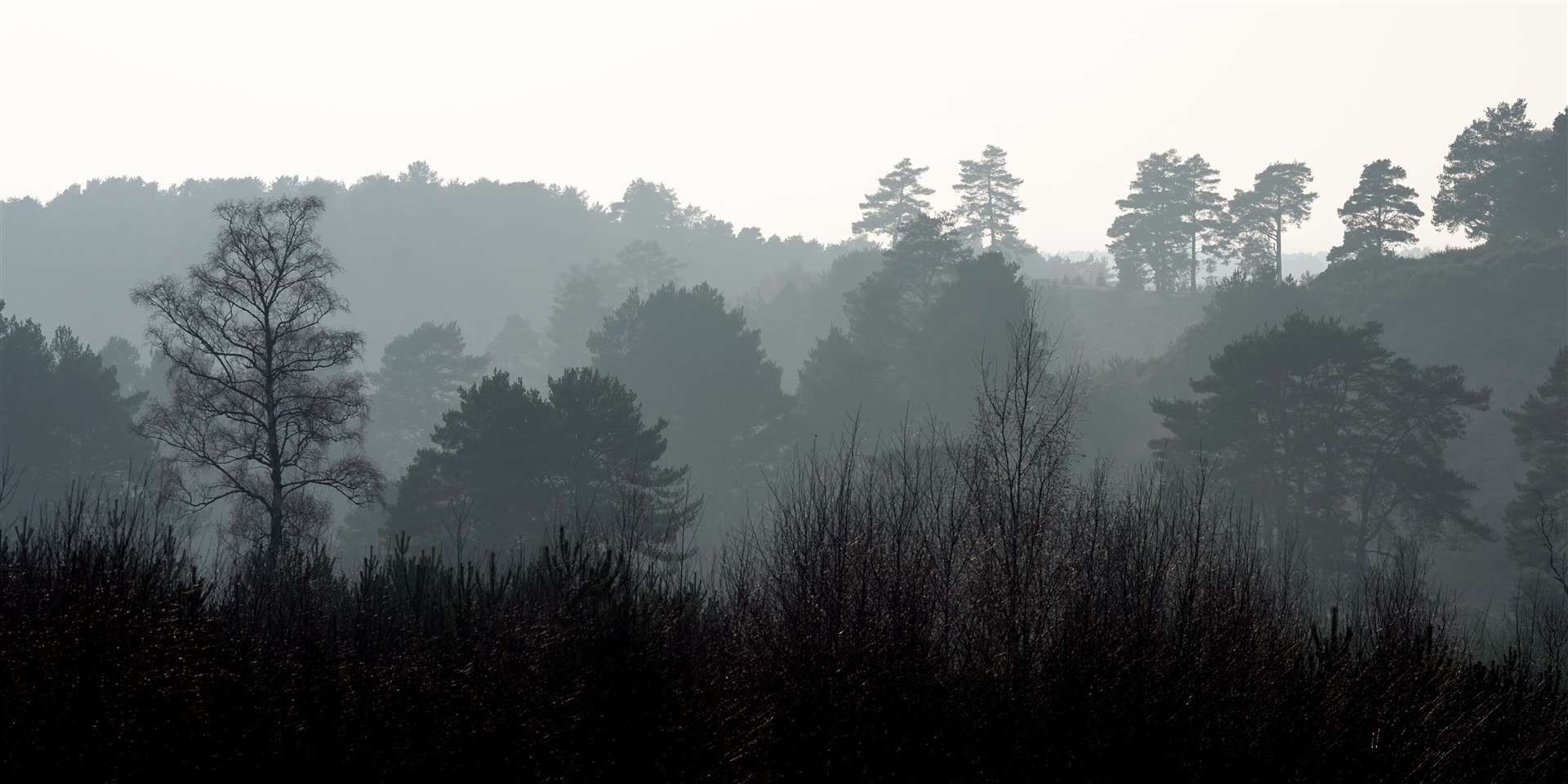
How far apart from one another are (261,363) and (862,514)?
19926mm

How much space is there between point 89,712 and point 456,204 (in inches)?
5307

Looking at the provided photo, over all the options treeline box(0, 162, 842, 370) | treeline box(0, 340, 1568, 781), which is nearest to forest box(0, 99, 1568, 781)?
treeline box(0, 340, 1568, 781)

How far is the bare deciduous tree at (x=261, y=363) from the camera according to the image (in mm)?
25688

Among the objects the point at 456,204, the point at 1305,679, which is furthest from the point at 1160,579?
the point at 456,204

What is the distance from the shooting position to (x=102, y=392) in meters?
46.7

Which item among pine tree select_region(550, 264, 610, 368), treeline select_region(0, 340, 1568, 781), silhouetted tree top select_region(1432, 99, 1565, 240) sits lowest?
treeline select_region(0, 340, 1568, 781)

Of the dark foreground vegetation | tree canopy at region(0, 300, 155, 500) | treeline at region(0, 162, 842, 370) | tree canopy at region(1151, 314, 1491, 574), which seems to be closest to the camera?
the dark foreground vegetation

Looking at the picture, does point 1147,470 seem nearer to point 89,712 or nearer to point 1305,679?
point 1305,679

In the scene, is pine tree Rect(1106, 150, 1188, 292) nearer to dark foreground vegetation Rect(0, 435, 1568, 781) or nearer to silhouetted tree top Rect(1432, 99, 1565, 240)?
silhouetted tree top Rect(1432, 99, 1565, 240)

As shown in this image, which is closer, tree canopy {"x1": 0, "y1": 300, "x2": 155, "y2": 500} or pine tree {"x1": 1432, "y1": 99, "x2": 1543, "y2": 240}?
tree canopy {"x1": 0, "y1": 300, "x2": 155, "y2": 500}

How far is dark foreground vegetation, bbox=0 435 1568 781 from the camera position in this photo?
8.76 m

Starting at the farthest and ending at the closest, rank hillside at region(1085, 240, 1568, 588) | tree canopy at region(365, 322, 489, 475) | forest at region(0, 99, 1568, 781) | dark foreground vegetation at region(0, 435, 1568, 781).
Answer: tree canopy at region(365, 322, 489, 475)
hillside at region(1085, 240, 1568, 588)
forest at region(0, 99, 1568, 781)
dark foreground vegetation at region(0, 435, 1568, 781)

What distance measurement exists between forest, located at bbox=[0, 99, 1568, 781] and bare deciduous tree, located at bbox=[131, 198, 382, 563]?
0.43ft

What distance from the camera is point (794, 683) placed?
10156mm
